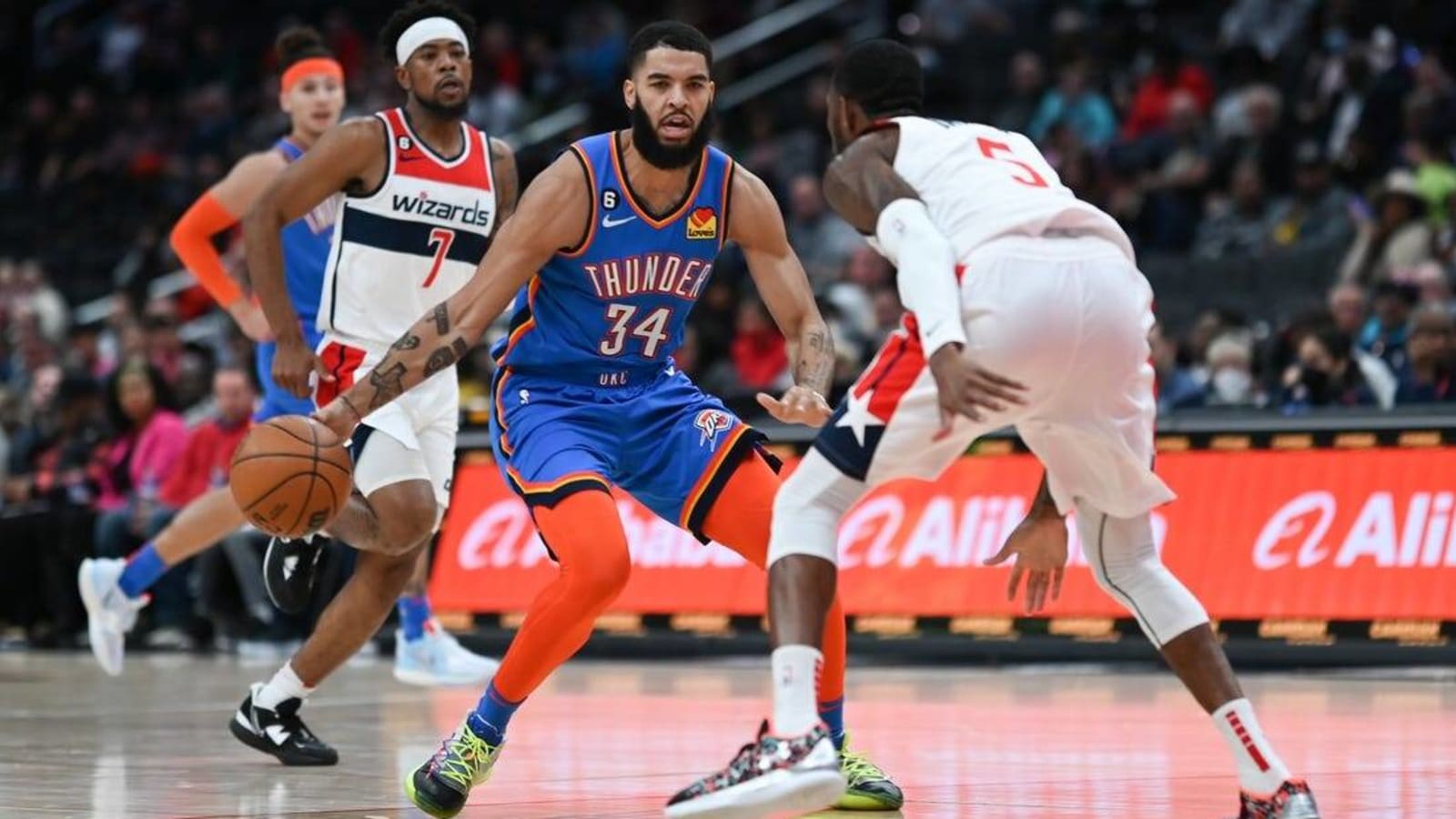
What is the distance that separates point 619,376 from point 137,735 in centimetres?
340

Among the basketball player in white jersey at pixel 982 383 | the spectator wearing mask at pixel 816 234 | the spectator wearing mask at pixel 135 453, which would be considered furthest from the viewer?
the spectator wearing mask at pixel 816 234

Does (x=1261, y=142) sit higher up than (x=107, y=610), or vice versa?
(x=1261, y=142)

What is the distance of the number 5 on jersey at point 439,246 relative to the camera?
870 centimetres

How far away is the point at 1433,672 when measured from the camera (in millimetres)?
12266

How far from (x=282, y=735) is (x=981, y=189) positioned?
354cm

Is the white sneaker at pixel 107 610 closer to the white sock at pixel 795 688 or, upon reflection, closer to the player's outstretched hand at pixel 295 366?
the player's outstretched hand at pixel 295 366

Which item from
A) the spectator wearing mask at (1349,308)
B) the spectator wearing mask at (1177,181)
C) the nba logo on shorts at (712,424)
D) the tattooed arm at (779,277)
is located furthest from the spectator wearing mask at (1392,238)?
the nba logo on shorts at (712,424)

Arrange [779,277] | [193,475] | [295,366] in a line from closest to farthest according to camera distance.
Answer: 1. [779,277]
2. [295,366]
3. [193,475]

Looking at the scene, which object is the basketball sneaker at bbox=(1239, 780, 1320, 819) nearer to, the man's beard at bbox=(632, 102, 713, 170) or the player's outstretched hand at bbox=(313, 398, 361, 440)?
the man's beard at bbox=(632, 102, 713, 170)

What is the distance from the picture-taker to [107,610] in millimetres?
Result: 10852

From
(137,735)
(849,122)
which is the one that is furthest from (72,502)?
(849,122)

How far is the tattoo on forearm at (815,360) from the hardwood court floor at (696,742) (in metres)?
1.29

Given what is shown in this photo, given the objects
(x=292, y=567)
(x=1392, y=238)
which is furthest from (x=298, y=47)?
(x=1392, y=238)

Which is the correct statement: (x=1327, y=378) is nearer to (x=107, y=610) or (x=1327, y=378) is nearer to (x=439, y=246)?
(x=439, y=246)
